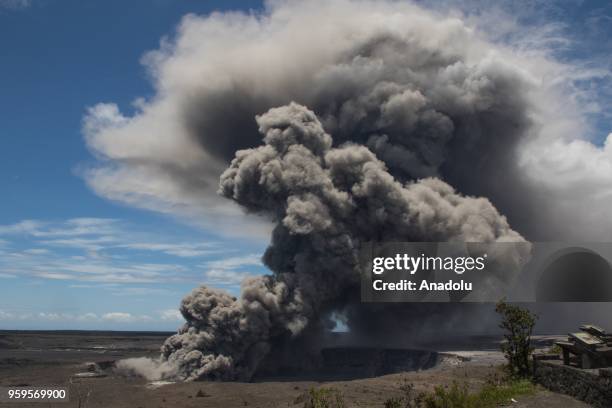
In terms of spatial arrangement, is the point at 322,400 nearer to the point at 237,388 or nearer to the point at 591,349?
the point at 591,349

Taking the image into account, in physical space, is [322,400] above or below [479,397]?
below

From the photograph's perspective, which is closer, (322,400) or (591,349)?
(591,349)

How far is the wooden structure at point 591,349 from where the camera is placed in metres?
18.1

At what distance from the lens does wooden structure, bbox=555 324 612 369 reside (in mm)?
18069

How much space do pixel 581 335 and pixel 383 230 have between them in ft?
163

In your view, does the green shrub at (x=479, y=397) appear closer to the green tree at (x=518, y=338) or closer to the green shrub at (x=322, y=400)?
the green tree at (x=518, y=338)

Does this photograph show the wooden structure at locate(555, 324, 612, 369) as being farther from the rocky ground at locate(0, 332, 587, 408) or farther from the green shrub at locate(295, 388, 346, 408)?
the rocky ground at locate(0, 332, 587, 408)

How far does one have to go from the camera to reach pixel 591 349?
1833 cm

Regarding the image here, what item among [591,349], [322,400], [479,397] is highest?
[591,349]

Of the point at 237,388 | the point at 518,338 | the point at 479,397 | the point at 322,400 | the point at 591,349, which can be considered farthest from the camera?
the point at 237,388

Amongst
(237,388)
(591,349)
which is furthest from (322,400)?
(237,388)

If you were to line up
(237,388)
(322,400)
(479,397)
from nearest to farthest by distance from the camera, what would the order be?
(479,397) < (322,400) < (237,388)

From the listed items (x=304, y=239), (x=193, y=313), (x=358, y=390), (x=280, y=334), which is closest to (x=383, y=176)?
(x=304, y=239)

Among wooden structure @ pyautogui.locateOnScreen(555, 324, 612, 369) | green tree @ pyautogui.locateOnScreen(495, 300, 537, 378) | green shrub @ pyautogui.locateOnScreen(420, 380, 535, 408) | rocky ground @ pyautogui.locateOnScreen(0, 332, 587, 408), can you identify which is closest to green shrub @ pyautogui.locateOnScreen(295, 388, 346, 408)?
rocky ground @ pyautogui.locateOnScreen(0, 332, 587, 408)
